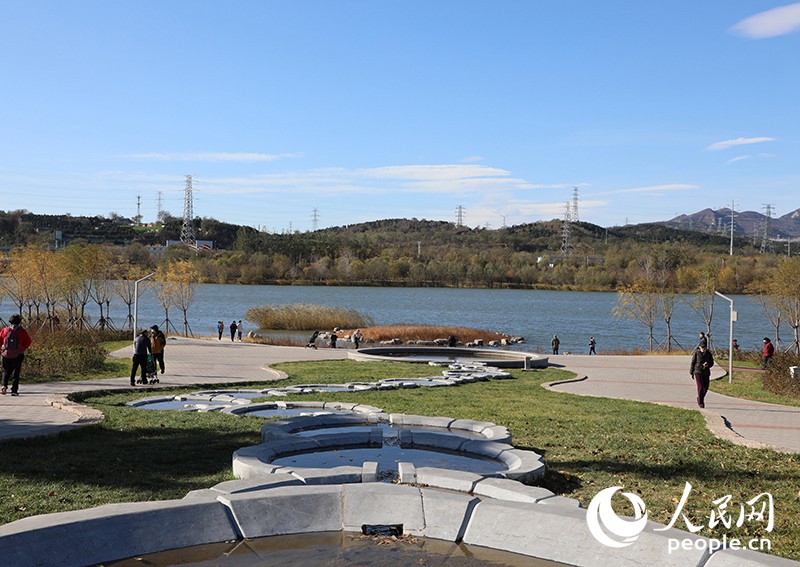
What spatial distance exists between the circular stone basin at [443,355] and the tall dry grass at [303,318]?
2322 cm

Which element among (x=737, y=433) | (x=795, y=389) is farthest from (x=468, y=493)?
(x=795, y=389)

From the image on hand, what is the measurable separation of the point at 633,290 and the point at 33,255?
112ft

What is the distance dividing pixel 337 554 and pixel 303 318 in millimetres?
49202

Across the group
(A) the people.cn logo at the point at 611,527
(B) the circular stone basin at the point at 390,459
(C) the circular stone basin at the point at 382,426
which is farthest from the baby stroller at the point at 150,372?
(A) the people.cn logo at the point at 611,527

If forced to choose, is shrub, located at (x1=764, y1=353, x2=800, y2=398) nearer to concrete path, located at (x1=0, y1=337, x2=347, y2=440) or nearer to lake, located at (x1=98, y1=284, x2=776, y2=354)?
concrete path, located at (x1=0, y1=337, x2=347, y2=440)

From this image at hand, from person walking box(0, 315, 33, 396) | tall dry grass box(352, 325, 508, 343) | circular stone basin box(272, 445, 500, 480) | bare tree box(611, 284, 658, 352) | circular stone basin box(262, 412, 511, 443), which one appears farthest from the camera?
bare tree box(611, 284, 658, 352)

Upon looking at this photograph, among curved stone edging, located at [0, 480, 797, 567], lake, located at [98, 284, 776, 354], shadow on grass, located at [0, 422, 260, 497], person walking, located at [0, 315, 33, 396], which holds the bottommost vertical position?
lake, located at [98, 284, 776, 354]

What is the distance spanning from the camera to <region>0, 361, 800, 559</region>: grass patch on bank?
7.70 m

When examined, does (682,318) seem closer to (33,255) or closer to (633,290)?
(633,290)

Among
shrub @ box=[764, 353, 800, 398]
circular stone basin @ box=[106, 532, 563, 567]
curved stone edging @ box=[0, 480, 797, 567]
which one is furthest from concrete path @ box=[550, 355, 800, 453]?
circular stone basin @ box=[106, 532, 563, 567]

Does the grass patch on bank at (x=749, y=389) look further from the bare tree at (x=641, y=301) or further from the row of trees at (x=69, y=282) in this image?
the row of trees at (x=69, y=282)

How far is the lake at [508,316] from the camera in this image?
56.2 meters

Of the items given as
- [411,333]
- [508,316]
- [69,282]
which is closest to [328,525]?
[69,282]

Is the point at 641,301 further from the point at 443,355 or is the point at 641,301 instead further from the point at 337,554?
the point at 337,554
